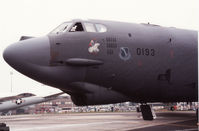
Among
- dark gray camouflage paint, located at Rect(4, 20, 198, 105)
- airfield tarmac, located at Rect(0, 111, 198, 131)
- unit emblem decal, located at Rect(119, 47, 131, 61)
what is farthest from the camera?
airfield tarmac, located at Rect(0, 111, 198, 131)

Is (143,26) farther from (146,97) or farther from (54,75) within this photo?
Result: (54,75)

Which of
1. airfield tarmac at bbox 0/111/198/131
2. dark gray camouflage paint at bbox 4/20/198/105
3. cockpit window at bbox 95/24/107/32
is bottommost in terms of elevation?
airfield tarmac at bbox 0/111/198/131

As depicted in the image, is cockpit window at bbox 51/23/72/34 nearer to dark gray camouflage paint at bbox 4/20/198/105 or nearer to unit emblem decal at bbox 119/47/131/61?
dark gray camouflage paint at bbox 4/20/198/105

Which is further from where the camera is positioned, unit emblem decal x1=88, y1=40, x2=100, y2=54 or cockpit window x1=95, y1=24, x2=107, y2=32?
cockpit window x1=95, y1=24, x2=107, y2=32

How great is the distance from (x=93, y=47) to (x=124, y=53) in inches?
42.6

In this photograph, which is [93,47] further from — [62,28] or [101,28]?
[62,28]

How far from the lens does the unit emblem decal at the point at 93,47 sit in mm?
9141

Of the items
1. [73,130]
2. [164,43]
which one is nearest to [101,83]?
[164,43]

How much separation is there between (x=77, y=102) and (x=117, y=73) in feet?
5.21

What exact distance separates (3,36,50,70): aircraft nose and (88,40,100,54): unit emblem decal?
132 cm

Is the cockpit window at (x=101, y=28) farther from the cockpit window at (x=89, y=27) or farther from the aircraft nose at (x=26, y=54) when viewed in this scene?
the aircraft nose at (x=26, y=54)

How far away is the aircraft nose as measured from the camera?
8.45m

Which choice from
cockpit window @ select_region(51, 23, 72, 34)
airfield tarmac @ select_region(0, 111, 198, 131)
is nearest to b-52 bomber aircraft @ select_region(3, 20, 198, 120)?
cockpit window @ select_region(51, 23, 72, 34)

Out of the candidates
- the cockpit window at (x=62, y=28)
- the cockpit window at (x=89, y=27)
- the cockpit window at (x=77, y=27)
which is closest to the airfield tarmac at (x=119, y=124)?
the cockpit window at (x=89, y=27)
